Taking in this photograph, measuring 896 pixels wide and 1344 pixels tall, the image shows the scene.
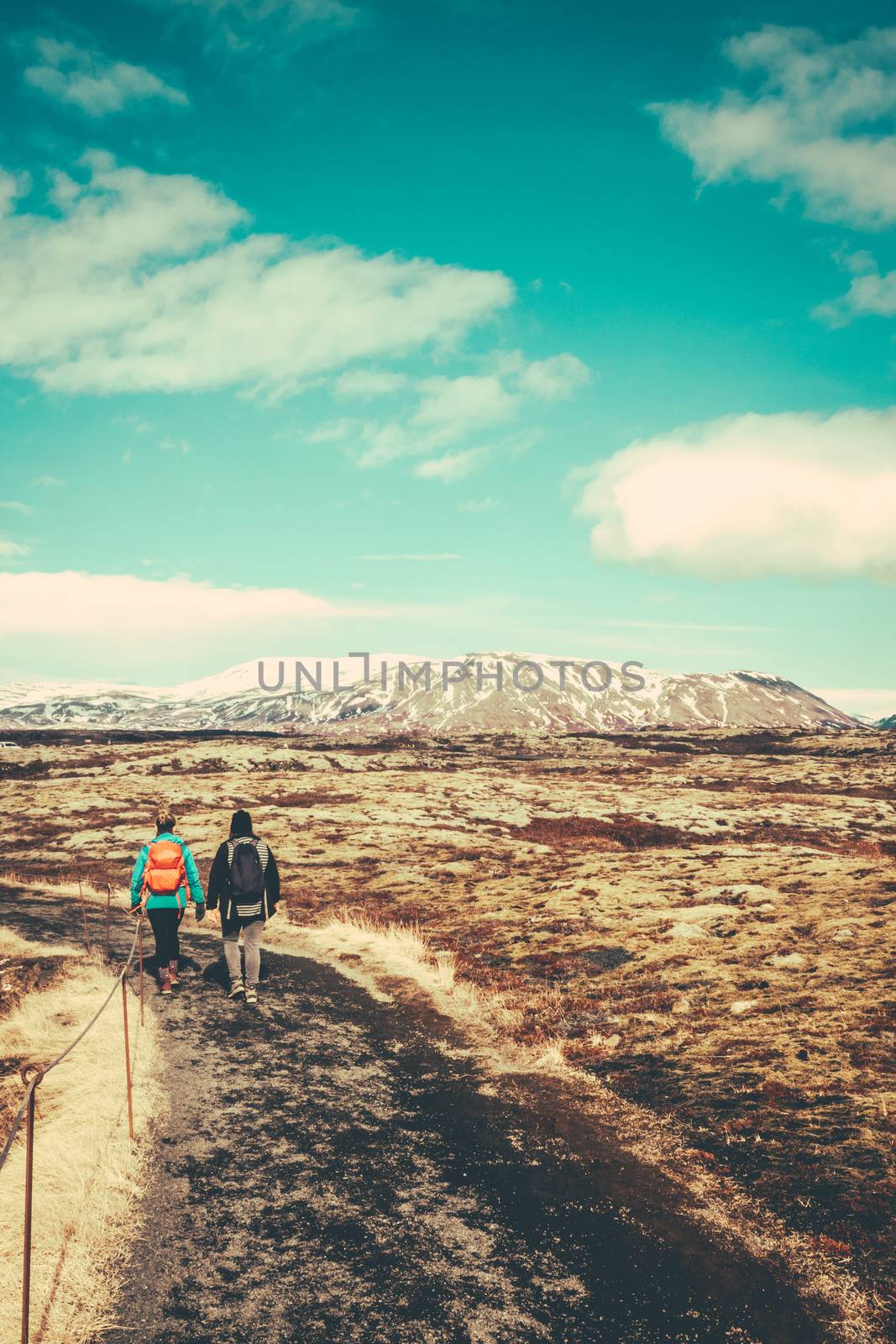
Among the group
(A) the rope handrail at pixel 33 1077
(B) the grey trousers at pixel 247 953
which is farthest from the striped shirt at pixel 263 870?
(A) the rope handrail at pixel 33 1077

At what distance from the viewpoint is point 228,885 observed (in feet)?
43.3

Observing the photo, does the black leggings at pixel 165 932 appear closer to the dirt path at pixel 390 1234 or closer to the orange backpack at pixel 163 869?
the orange backpack at pixel 163 869

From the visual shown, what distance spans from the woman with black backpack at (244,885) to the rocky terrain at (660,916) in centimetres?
531

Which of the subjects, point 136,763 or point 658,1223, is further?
point 136,763

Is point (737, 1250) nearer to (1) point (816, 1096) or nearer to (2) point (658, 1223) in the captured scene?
(2) point (658, 1223)

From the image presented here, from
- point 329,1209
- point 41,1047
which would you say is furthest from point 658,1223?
point 41,1047

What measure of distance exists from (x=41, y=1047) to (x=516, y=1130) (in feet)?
26.2

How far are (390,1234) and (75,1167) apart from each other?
3.69 meters

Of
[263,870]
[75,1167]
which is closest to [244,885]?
[263,870]

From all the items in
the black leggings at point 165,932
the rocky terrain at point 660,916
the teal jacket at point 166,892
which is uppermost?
the teal jacket at point 166,892

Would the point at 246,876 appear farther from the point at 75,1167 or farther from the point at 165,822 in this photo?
the point at 75,1167

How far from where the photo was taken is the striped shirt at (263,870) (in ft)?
43.5

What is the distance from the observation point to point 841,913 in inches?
675

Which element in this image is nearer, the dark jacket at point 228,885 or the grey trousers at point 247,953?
the dark jacket at point 228,885
